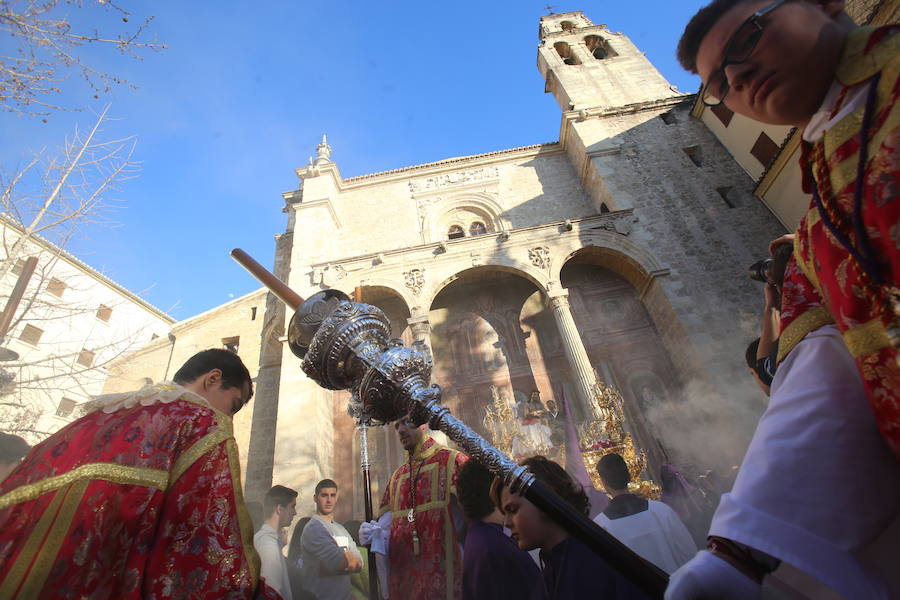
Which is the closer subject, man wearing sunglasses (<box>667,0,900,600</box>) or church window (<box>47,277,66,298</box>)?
man wearing sunglasses (<box>667,0,900,600</box>)

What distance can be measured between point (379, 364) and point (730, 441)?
987 cm

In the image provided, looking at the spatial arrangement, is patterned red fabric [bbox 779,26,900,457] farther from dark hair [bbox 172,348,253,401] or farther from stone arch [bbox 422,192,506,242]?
stone arch [bbox 422,192,506,242]

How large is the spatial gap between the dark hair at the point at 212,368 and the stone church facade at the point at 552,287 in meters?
6.05

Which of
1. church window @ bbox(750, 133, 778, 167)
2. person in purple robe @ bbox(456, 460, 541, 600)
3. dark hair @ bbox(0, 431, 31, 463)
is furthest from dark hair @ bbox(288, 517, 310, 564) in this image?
church window @ bbox(750, 133, 778, 167)

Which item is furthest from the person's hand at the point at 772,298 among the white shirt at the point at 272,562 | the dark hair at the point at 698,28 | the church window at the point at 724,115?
the church window at the point at 724,115

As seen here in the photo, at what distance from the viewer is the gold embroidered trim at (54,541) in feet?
4.43

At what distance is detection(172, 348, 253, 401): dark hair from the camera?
233 centimetres

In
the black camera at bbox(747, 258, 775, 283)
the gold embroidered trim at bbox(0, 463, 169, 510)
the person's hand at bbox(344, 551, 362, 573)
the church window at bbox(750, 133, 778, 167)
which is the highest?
the church window at bbox(750, 133, 778, 167)

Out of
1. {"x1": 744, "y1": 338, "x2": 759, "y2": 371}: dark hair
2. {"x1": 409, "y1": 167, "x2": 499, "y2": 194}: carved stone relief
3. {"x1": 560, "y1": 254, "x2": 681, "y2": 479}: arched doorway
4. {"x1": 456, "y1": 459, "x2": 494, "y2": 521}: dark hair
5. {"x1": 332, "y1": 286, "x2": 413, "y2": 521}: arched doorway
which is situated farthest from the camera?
{"x1": 409, "y1": 167, "x2": 499, "y2": 194}: carved stone relief

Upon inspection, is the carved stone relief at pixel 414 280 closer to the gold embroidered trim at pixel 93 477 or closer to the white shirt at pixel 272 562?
the white shirt at pixel 272 562

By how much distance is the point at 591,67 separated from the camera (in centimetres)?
1759

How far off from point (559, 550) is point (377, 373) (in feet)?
4.68

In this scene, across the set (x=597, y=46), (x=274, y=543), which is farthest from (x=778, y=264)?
(x=597, y=46)

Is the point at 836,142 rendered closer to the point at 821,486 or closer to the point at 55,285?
the point at 821,486
